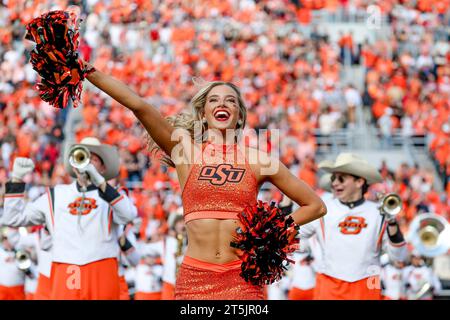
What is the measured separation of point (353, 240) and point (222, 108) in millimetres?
3083

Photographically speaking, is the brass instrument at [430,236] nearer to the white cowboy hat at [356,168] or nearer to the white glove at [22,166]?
the white cowboy hat at [356,168]

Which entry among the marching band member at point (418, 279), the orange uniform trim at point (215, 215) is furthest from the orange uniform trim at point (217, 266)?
the marching band member at point (418, 279)

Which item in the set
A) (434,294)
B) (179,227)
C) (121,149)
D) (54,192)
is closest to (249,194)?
(54,192)

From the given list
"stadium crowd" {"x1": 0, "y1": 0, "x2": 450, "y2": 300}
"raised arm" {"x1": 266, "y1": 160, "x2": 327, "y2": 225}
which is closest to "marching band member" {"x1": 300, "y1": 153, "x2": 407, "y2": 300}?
"raised arm" {"x1": 266, "y1": 160, "x2": 327, "y2": 225}

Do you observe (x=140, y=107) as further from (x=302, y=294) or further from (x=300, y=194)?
(x=302, y=294)

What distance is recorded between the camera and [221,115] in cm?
460

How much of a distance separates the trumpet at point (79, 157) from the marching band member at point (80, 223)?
0.04 metres

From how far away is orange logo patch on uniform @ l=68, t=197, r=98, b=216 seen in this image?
722 cm

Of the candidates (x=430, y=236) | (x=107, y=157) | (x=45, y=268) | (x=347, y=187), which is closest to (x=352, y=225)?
(x=347, y=187)

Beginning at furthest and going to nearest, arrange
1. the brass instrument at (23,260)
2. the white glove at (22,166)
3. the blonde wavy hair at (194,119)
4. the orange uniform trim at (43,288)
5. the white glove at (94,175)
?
1. the brass instrument at (23,260)
2. the orange uniform trim at (43,288)
3. the white glove at (94,175)
4. the white glove at (22,166)
5. the blonde wavy hair at (194,119)

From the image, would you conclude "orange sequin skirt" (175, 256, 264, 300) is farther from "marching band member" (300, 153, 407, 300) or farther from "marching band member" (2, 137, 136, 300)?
"marching band member" (300, 153, 407, 300)

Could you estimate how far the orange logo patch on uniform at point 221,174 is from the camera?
14.7ft

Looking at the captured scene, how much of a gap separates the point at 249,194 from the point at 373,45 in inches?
598

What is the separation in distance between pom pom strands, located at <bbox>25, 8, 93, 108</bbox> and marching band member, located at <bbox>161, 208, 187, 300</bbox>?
18.0 ft
